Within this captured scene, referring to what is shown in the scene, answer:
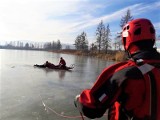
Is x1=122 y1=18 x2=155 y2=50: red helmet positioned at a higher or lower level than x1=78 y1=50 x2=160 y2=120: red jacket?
higher

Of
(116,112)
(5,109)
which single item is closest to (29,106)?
A: (5,109)

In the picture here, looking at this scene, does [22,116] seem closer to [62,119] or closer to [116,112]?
[62,119]

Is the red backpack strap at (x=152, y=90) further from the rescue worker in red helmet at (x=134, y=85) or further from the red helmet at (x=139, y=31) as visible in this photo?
the red helmet at (x=139, y=31)

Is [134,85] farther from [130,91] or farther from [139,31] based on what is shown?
[139,31]

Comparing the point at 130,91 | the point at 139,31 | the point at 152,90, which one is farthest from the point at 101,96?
the point at 139,31

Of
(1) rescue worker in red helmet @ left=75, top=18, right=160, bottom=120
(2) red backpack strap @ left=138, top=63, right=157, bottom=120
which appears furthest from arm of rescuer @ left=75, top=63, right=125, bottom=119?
(2) red backpack strap @ left=138, top=63, right=157, bottom=120

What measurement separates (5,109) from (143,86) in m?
6.21

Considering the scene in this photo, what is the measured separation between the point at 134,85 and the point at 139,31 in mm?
493

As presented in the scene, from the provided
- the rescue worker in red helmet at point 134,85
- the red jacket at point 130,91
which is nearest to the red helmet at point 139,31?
the rescue worker in red helmet at point 134,85

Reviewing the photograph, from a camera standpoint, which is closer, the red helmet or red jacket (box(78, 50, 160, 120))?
red jacket (box(78, 50, 160, 120))

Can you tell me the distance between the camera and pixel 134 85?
1949 mm

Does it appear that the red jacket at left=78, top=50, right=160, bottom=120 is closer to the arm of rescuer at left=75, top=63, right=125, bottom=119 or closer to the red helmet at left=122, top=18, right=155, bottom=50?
the arm of rescuer at left=75, top=63, right=125, bottom=119

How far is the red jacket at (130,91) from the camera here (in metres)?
1.97

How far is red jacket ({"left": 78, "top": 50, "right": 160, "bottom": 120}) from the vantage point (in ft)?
6.46
